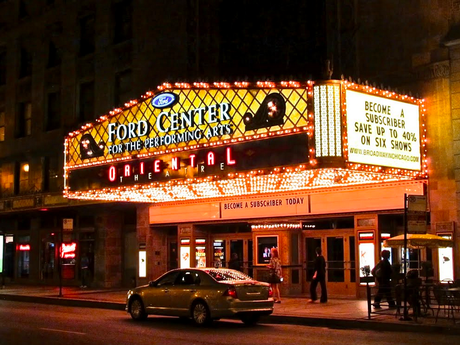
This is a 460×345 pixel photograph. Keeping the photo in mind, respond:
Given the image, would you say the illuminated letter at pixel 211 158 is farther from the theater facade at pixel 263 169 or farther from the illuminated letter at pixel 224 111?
the illuminated letter at pixel 224 111

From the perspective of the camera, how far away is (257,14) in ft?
107

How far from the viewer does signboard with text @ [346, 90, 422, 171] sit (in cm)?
1944

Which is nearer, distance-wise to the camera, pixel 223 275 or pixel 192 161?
pixel 223 275

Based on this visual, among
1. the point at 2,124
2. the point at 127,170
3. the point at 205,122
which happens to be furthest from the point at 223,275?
the point at 2,124

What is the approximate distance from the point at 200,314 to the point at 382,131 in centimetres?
762

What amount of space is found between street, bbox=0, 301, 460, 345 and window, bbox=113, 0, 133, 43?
17.3 metres

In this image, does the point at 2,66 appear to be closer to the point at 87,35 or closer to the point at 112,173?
the point at 87,35

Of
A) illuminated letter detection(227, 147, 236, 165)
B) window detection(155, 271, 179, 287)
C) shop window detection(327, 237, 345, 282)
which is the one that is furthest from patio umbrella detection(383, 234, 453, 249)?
shop window detection(327, 237, 345, 282)

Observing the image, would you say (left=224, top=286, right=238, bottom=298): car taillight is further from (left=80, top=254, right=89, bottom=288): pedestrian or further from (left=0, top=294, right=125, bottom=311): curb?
(left=80, top=254, right=89, bottom=288): pedestrian

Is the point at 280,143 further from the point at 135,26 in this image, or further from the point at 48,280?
the point at 48,280

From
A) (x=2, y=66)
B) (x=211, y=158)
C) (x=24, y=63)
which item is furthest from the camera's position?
(x=2, y=66)

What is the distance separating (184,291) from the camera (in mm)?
18391

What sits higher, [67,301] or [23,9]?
[23,9]

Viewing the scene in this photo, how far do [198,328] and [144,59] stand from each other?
1784cm
